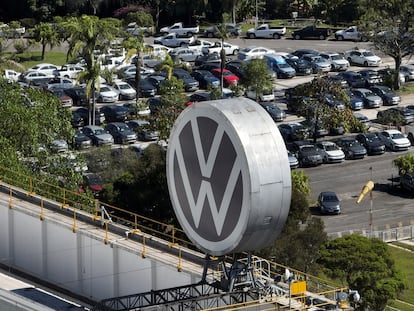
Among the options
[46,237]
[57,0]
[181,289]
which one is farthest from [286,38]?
[181,289]

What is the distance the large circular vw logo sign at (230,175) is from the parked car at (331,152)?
43926 millimetres

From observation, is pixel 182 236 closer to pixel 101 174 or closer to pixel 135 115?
pixel 101 174

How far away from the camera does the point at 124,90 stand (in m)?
87.9

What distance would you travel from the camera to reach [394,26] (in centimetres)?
9212

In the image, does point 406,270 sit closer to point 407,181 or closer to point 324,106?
point 407,181

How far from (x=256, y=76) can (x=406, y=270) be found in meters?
27.2

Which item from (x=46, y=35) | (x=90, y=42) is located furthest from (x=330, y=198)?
(x=46, y=35)

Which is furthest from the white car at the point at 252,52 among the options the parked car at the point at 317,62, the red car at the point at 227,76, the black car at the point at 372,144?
the black car at the point at 372,144

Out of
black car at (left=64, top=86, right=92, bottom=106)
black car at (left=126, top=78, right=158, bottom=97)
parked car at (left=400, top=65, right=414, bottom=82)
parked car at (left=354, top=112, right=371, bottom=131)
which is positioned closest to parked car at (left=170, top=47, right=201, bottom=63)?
black car at (left=126, top=78, right=158, bottom=97)

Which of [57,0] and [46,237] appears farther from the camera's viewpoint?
[57,0]

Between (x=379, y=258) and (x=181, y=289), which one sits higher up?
(x=181, y=289)

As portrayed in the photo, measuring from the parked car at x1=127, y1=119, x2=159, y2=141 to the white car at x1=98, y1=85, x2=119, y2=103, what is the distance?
741cm

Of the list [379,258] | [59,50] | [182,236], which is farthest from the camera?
[59,50]

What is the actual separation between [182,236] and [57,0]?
2296 inches
